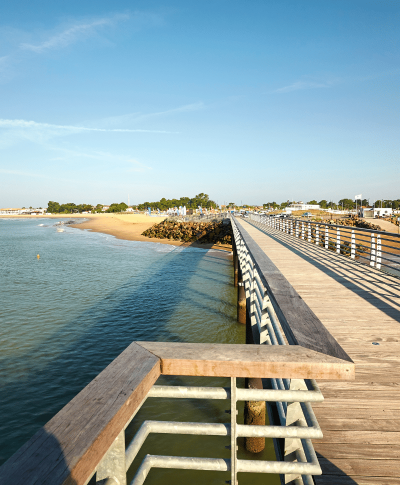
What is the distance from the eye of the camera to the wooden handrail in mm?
971

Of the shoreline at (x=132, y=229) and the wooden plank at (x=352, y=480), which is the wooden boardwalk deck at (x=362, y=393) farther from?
the shoreline at (x=132, y=229)

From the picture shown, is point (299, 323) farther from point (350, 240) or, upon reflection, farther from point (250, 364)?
point (350, 240)

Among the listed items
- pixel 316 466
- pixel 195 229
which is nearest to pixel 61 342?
pixel 316 466

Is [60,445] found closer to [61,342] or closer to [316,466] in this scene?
[316,466]

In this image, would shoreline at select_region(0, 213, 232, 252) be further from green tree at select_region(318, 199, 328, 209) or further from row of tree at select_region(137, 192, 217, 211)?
green tree at select_region(318, 199, 328, 209)

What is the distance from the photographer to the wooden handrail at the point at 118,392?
97 centimetres

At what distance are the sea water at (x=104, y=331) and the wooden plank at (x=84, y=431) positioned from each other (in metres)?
4.59

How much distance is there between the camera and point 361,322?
4.80 m

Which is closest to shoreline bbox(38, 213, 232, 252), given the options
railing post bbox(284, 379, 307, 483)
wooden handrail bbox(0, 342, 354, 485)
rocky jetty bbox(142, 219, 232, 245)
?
rocky jetty bbox(142, 219, 232, 245)

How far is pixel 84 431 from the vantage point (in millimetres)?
1104

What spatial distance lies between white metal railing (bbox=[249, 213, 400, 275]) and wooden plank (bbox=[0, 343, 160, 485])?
7029mm

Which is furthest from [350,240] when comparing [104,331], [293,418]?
[293,418]

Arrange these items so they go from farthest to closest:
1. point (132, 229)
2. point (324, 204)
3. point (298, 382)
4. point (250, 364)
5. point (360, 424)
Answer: point (324, 204)
point (132, 229)
point (360, 424)
point (298, 382)
point (250, 364)

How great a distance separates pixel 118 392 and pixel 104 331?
1007 cm
